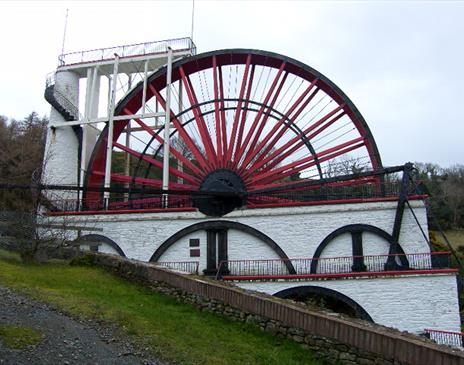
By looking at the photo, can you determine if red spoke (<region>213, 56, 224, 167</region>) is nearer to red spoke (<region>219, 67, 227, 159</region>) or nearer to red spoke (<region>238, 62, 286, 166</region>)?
red spoke (<region>219, 67, 227, 159</region>)

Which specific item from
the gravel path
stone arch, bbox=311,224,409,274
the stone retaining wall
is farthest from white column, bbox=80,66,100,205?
the gravel path

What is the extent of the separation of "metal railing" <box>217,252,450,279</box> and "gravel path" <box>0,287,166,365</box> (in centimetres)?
861

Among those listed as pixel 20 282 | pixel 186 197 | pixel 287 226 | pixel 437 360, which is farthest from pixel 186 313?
pixel 186 197

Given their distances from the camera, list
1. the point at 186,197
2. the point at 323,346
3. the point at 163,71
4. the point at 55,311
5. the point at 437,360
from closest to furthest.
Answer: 1. the point at 437,360
2. the point at 323,346
3. the point at 55,311
4. the point at 186,197
5. the point at 163,71

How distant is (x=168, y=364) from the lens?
20.1ft

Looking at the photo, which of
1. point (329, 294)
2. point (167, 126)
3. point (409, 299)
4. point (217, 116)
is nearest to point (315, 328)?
point (329, 294)

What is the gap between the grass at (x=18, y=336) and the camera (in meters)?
5.85

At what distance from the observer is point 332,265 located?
51.5ft

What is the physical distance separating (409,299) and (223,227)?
6.91 meters

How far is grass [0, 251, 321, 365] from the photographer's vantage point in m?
6.62

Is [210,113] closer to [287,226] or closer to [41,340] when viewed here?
[287,226]

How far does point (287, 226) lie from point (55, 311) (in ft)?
32.9

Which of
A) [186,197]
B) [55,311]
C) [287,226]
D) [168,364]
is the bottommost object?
[168,364]

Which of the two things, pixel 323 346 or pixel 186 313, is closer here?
pixel 323 346
